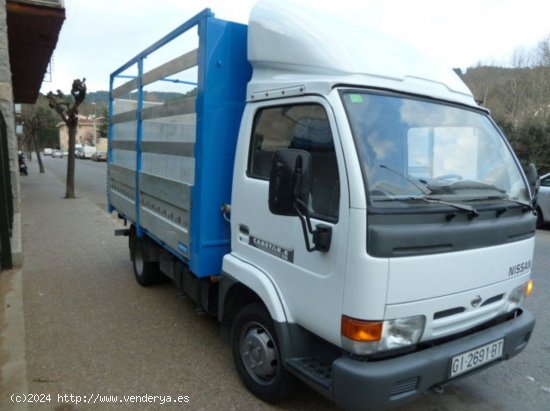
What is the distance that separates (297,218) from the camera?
2.68 metres

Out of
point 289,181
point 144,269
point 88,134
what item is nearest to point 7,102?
point 144,269

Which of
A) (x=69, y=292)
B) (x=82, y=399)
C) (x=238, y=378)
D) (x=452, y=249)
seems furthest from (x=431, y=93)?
(x=69, y=292)

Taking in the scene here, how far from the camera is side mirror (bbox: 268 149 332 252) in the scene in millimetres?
2332

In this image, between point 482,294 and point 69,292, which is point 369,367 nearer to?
point 482,294

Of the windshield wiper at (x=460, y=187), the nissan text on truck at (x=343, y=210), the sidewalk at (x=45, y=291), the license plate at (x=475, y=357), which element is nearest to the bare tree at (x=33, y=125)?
the sidewalk at (x=45, y=291)

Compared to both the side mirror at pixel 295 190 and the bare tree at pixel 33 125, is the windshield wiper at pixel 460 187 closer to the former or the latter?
the side mirror at pixel 295 190

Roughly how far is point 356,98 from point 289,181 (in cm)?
65

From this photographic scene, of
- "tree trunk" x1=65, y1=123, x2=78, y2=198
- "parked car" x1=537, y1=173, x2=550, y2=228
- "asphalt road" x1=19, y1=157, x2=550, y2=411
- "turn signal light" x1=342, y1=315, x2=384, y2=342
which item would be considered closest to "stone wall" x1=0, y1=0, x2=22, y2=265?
"asphalt road" x1=19, y1=157, x2=550, y2=411

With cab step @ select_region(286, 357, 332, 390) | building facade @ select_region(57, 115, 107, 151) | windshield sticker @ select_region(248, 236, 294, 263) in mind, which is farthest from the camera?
building facade @ select_region(57, 115, 107, 151)

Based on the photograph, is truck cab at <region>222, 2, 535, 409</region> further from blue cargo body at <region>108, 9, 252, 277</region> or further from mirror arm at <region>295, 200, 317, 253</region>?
blue cargo body at <region>108, 9, 252, 277</region>

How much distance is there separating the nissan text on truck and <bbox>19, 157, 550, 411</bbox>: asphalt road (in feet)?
0.98

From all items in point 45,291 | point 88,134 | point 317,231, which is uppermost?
point 88,134

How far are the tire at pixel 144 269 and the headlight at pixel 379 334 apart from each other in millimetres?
3564

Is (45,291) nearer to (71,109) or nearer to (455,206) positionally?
→ (455,206)
